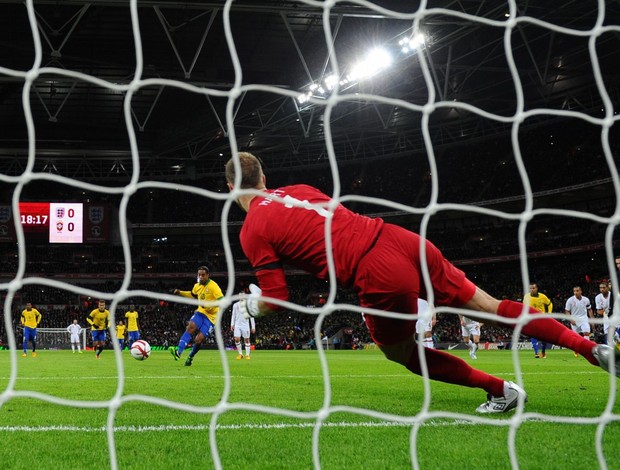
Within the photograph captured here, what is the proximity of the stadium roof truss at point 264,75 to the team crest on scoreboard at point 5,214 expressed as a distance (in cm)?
293

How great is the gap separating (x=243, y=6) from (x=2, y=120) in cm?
1830

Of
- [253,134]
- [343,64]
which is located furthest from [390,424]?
[253,134]

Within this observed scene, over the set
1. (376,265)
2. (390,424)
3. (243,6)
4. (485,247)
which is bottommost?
(390,424)

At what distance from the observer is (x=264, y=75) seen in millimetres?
23156

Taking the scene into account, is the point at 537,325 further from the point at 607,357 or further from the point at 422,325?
the point at 422,325

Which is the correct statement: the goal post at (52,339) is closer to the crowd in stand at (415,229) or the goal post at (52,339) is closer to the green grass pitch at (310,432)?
the crowd in stand at (415,229)

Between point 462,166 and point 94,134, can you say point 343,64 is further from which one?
point 462,166

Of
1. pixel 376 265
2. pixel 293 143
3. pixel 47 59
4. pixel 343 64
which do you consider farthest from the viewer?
pixel 293 143

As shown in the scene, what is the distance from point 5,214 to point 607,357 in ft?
112

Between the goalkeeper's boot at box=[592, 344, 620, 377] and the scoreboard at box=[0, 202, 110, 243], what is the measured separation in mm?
27917

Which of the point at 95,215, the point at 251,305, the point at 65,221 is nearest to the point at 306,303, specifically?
the point at 95,215

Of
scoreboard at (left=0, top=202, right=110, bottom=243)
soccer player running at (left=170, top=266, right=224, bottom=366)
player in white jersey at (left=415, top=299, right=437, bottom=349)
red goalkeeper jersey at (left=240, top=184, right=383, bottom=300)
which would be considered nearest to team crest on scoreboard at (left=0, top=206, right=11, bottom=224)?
scoreboard at (left=0, top=202, right=110, bottom=243)

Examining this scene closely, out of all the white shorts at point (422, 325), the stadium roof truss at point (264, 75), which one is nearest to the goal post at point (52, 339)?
the stadium roof truss at point (264, 75)

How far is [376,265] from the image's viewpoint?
3.55 m
